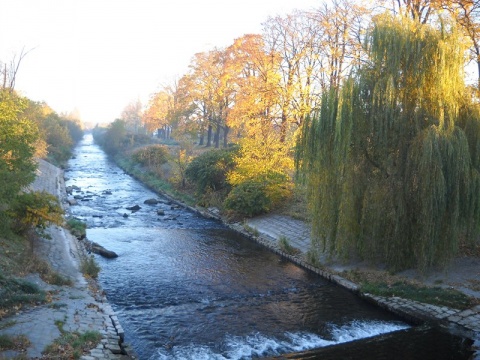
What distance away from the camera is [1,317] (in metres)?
9.20

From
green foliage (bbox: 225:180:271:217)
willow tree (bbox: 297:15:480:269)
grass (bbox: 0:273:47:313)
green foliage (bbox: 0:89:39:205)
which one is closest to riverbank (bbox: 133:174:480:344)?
willow tree (bbox: 297:15:480:269)

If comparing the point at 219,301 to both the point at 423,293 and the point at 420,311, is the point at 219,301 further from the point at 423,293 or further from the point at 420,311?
the point at 423,293

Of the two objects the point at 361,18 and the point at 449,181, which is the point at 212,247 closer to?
the point at 449,181

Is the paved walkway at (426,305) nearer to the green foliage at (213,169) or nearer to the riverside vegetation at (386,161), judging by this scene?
the riverside vegetation at (386,161)

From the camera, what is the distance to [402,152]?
14258 millimetres

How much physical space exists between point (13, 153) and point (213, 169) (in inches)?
647

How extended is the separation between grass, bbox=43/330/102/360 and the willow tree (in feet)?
31.3

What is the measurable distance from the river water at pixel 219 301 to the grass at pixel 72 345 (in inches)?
51.0

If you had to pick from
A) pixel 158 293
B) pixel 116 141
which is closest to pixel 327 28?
pixel 158 293

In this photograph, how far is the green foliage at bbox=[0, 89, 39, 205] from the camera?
13.9 m

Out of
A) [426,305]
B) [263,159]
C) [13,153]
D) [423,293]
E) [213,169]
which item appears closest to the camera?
[426,305]

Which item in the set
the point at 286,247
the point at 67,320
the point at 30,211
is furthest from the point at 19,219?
the point at 286,247

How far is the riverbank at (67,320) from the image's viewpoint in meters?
8.49

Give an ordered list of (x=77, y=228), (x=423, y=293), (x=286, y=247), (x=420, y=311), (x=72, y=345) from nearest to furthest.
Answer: (x=72, y=345), (x=420, y=311), (x=423, y=293), (x=286, y=247), (x=77, y=228)
